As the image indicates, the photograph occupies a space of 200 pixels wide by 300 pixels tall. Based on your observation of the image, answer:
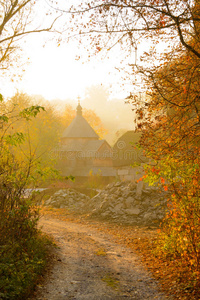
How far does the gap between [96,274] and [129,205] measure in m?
8.73

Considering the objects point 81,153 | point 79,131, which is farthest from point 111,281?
point 79,131

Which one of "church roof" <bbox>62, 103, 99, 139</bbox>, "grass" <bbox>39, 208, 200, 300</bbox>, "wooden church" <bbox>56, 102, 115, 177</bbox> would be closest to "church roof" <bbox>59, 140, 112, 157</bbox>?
"wooden church" <bbox>56, 102, 115, 177</bbox>

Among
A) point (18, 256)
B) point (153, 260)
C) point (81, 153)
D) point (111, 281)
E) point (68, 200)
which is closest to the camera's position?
point (18, 256)

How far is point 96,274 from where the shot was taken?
7.58 meters

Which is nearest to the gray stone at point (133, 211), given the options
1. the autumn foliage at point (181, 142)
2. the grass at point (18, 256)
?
the grass at point (18, 256)

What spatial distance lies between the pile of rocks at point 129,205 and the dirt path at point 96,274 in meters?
3.52

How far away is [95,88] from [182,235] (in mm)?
107212

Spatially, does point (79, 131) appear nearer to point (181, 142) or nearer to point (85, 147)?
point (85, 147)

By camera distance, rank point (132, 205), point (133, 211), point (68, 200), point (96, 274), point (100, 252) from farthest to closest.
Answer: point (68, 200) < point (132, 205) < point (133, 211) < point (100, 252) < point (96, 274)

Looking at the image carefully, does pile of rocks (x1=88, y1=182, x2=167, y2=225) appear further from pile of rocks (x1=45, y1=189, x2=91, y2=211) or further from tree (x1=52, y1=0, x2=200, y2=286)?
tree (x1=52, y1=0, x2=200, y2=286)

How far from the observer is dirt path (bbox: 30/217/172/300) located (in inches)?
247

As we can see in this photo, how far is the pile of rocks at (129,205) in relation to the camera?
1488 centimetres

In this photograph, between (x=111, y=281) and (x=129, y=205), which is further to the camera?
(x=129, y=205)

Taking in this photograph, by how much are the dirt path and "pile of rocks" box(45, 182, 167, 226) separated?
11.6 ft
